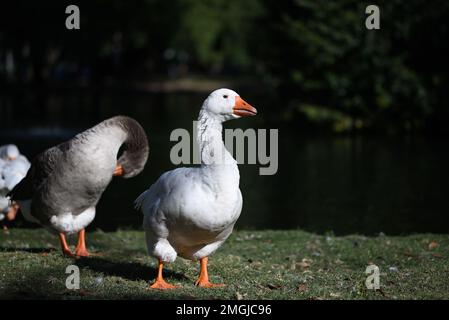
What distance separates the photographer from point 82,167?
9227 millimetres

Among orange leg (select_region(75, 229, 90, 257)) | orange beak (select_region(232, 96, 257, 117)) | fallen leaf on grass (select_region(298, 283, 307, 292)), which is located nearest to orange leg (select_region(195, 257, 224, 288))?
fallen leaf on grass (select_region(298, 283, 307, 292))

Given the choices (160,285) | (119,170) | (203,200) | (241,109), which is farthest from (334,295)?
(119,170)

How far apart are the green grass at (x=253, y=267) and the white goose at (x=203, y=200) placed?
0.47 m

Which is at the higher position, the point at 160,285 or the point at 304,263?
the point at 160,285

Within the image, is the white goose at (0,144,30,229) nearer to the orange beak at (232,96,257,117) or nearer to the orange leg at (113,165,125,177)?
the orange leg at (113,165,125,177)

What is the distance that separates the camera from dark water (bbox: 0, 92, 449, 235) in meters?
14.6

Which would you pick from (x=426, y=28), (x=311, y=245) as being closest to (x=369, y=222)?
(x=311, y=245)

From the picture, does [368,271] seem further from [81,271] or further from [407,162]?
[407,162]

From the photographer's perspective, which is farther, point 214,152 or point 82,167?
point 82,167

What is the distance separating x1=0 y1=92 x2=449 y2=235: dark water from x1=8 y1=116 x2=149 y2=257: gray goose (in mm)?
4307

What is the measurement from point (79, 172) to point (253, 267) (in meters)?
2.55

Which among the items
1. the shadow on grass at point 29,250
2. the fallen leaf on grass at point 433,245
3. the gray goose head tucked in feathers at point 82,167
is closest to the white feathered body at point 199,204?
the gray goose head tucked in feathers at point 82,167

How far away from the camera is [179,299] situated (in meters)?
7.33

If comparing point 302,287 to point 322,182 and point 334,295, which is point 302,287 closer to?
point 334,295
